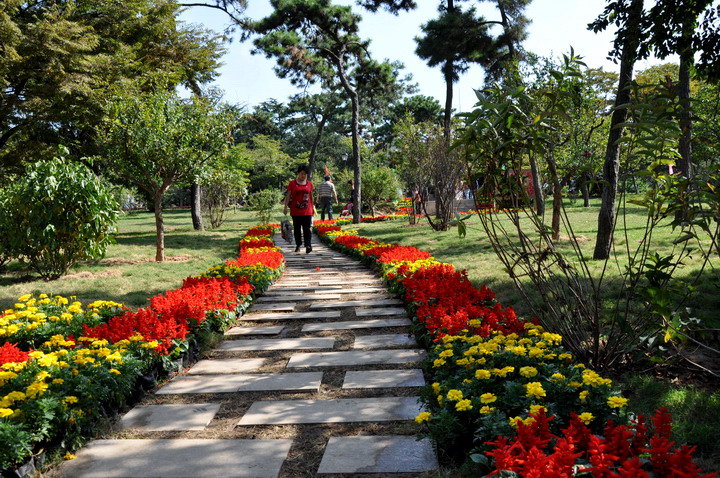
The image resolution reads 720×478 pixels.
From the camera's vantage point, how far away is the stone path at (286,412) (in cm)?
226

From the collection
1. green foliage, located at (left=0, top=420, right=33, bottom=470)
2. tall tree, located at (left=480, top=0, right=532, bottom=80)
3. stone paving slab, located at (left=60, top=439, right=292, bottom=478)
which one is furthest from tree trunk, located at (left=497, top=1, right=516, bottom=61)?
green foliage, located at (left=0, top=420, right=33, bottom=470)

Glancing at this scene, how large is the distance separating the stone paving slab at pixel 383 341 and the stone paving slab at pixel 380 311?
0.72 m

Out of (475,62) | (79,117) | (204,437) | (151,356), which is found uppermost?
(475,62)

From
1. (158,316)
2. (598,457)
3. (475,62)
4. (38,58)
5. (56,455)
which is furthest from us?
(475,62)

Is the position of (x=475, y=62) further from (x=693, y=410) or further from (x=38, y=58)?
(x=693, y=410)

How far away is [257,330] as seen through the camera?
4680 millimetres

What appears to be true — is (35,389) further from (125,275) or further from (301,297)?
(125,275)

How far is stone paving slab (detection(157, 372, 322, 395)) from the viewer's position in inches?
127

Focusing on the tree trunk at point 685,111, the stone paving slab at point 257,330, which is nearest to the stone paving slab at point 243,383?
the stone paving slab at point 257,330

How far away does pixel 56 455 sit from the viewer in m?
2.34

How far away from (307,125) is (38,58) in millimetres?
41185

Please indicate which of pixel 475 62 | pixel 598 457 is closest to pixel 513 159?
pixel 598 457

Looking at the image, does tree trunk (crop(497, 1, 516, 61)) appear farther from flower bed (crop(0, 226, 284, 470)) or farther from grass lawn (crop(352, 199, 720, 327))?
flower bed (crop(0, 226, 284, 470))

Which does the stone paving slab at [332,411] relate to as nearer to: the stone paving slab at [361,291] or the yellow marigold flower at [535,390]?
the yellow marigold flower at [535,390]
